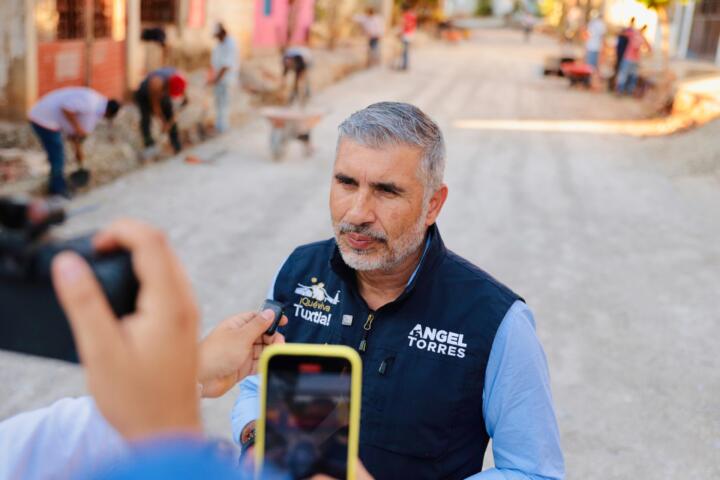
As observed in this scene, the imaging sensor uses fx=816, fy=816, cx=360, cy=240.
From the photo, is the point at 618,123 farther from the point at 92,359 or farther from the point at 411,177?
the point at 92,359

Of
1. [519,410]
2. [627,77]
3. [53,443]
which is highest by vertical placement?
[53,443]

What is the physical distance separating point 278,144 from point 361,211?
32.9 feet

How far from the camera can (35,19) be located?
11711mm

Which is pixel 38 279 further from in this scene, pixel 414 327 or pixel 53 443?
pixel 414 327

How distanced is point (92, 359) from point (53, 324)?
0.38 ft

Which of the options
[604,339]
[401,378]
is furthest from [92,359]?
[604,339]

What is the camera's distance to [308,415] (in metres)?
1.25

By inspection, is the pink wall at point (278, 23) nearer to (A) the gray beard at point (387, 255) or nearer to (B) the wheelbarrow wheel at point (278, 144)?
(B) the wheelbarrow wheel at point (278, 144)

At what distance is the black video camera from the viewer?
750 mm

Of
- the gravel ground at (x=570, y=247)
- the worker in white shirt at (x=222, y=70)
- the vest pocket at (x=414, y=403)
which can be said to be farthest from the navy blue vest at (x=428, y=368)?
the worker in white shirt at (x=222, y=70)

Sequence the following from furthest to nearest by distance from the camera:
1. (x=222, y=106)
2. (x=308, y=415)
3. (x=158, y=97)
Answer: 1. (x=222, y=106)
2. (x=158, y=97)
3. (x=308, y=415)

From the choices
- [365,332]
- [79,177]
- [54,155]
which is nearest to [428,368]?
[365,332]

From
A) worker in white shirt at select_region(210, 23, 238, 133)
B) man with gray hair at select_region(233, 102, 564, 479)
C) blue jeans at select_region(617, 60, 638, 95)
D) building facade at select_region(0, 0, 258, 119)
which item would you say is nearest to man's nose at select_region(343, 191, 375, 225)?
man with gray hair at select_region(233, 102, 564, 479)

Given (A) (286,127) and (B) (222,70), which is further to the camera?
(B) (222,70)
